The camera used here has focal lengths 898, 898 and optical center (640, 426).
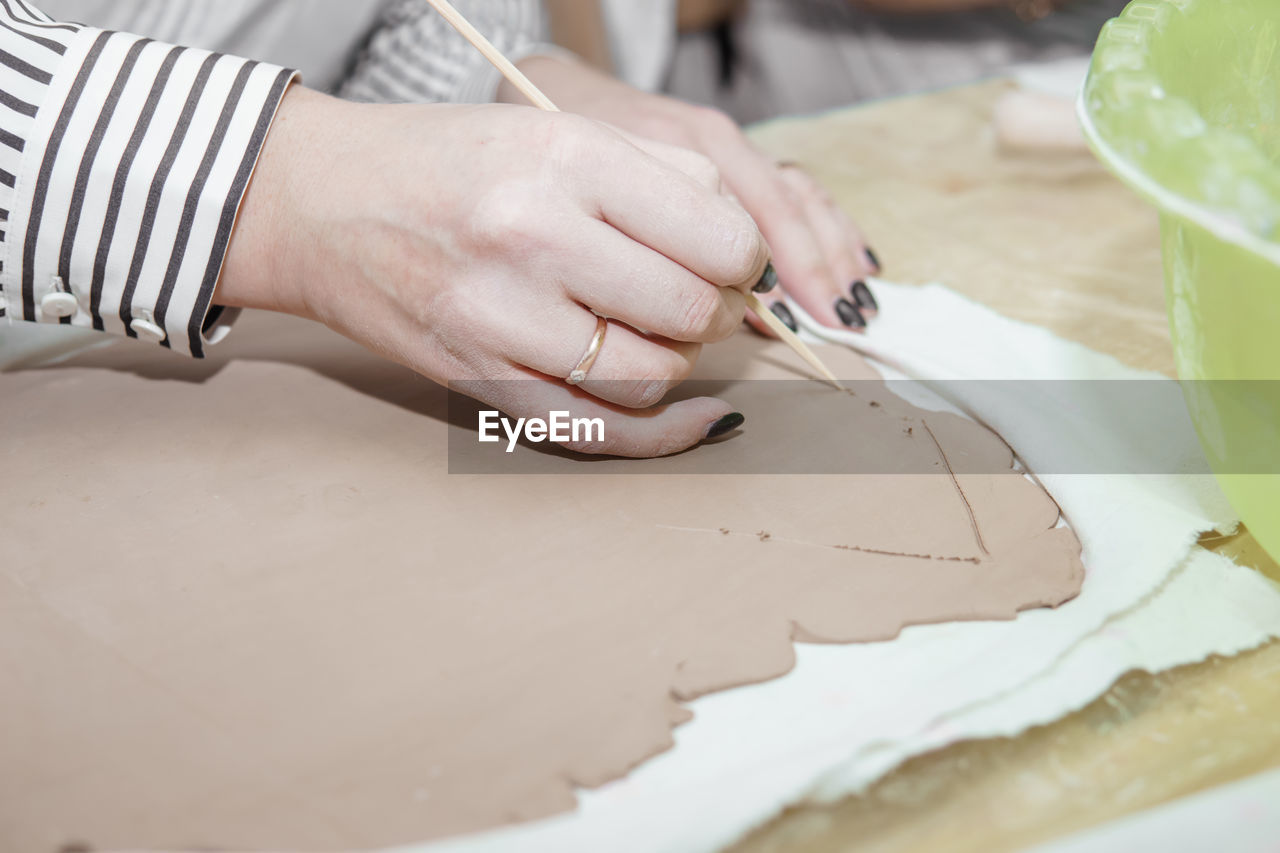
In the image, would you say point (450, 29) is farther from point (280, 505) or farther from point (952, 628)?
point (952, 628)

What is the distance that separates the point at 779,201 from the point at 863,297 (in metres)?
0.12

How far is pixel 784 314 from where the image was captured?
0.72 metres

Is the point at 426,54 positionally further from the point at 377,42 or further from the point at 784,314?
the point at 784,314

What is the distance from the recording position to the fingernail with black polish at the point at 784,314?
2.34 feet

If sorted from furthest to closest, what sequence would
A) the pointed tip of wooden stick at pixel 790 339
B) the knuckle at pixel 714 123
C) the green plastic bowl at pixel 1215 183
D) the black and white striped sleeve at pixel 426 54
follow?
the black and white striped sleeve at pixel 426 54 → the knuckle at pixel 714 123 → the pointed tip of wooden stick at pixel 790 339 → the green plastic bowl at pixel 1215 183

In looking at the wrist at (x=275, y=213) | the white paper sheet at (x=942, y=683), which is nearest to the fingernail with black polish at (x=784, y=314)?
the white paper sheet at (x=942, y=683)

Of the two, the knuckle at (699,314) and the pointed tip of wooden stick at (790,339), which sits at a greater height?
the knuckle at (699,314)

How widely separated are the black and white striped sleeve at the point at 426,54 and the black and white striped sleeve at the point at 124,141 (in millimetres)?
462

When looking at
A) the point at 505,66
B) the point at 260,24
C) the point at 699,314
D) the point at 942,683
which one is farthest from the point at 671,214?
the point at 260,24

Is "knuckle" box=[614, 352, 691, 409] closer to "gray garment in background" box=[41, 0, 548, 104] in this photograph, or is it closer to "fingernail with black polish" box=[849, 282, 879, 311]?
"fingernail with black polish" box=[849, 282, 879, 311]

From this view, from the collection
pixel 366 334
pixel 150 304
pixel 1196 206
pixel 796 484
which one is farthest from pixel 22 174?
pixel 1196 206

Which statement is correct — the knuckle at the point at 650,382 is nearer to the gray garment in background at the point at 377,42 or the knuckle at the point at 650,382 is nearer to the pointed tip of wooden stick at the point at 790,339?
the pointed tip of wooden stick at the point at 790,339

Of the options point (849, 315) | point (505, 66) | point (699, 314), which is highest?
point (505, 66)

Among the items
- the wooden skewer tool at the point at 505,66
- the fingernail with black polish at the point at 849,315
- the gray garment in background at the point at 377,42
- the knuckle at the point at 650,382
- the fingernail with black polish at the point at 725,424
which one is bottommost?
the fingernail with black polish at the point at 849,315
